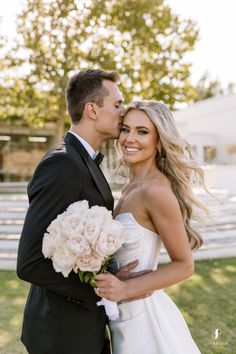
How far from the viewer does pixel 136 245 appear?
2650 millimetres

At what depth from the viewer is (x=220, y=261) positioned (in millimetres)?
8820

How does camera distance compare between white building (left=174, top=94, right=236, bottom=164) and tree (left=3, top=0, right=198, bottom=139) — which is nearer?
tree (left=3, top=0, right=198, bottom=139)

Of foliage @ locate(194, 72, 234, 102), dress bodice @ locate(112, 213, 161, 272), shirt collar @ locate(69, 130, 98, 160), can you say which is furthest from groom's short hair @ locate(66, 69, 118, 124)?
foliage @ locate(194, 72, 234, 102)

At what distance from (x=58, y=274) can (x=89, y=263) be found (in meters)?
0.27

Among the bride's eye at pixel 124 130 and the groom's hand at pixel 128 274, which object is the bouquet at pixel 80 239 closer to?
the groom's hand at pixel 128 274

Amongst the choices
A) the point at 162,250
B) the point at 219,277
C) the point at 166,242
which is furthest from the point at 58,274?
the point at 162,250

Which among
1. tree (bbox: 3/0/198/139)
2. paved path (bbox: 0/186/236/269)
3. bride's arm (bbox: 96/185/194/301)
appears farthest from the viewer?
tree (bbox: 3/0/198/139)

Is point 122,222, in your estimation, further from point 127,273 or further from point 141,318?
point 141,318

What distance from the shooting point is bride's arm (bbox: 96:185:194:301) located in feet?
8.08

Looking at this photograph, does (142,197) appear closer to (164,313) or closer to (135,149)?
(135,149)

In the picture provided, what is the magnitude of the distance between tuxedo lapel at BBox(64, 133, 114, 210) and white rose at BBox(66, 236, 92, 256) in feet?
1.70

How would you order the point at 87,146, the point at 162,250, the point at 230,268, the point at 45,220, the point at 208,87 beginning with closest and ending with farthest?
the point at 45,220 → the point at 87,146 → the point at 230,268 → the point at 162,250 → the point at 208,87

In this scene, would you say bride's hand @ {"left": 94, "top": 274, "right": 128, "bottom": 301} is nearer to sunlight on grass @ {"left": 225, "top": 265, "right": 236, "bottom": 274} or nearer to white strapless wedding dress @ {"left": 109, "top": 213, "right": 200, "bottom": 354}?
white strapless wedding dress @ {"left": 109, "top": 213, "right": 200, "bottom": 354}

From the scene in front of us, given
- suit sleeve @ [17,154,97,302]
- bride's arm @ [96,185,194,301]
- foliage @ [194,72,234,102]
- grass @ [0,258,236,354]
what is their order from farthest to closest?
foliage @ [194,72,234,102] < grass @ [0,258,236,354] < bride's arm @ [96,185,194,301] < suit sleeve @ [17,154,97,302]
